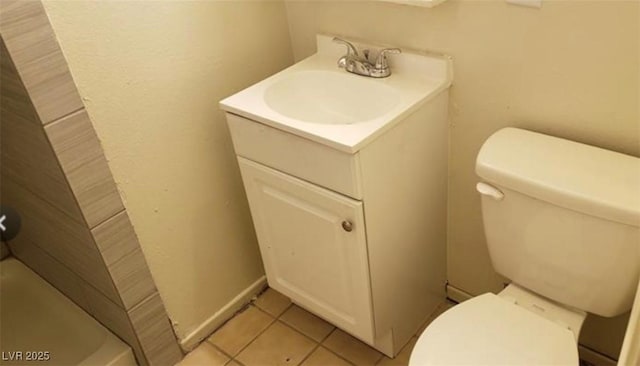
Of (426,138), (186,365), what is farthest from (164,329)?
(426,138)

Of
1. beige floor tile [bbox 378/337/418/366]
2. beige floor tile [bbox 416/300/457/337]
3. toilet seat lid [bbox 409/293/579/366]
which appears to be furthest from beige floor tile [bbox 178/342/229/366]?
toilet seat lid [bbox 409/293/579/366]

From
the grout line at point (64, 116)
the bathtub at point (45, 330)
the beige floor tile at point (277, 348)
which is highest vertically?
the grout line at point (64, 116)

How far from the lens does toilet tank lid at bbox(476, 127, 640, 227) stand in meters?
1.08

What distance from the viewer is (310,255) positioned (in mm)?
1527

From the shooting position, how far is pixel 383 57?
1469mm

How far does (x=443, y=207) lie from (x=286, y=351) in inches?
→ 27.2

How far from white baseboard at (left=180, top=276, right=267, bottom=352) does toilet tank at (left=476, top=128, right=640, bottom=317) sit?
94cm

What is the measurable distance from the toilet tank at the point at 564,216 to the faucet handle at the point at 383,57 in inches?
14.2

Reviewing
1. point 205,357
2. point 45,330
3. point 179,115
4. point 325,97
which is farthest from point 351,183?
point 45,330

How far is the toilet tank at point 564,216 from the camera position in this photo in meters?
1.10

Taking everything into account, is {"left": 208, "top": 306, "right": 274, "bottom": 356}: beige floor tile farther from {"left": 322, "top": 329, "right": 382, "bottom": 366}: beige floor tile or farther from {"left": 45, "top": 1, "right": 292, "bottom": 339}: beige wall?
{"left": 322, "top": 329, "right": 382, "bottom": 366}: beige floor tile

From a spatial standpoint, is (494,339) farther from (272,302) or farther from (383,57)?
(272,302)

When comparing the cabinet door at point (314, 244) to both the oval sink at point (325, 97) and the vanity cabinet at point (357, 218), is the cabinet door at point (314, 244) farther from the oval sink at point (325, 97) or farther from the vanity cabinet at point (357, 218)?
the oval sink at point (325, 97)

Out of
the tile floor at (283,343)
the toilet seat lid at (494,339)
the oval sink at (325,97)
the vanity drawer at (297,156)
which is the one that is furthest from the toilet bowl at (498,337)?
the oval sink at (325,97)
